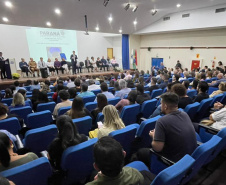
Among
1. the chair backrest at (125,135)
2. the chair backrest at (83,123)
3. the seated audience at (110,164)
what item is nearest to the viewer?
the seated audience at (110,164)

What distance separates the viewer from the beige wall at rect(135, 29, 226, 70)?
32.0ft

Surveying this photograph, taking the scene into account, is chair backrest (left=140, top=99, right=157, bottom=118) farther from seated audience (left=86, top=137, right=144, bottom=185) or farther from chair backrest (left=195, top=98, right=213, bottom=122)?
seated audience (left=86, top=137, right=144, bottom=185)

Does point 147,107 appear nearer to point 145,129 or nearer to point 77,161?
point 145,129

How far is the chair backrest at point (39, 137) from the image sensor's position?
1.85m

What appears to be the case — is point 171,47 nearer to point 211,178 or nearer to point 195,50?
point 195,50

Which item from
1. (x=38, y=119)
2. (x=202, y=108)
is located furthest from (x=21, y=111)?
(x=202, y=108)

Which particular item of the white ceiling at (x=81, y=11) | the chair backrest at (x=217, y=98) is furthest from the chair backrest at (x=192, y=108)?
the white ceiling at (x=81, y=11)

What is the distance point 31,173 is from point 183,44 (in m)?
12.6

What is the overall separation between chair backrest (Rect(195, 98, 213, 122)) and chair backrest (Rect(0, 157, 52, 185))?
2.70m

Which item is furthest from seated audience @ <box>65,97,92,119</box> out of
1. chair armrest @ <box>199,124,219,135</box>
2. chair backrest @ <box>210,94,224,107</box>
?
chair backrest @ <box>210,94,224,107</box>

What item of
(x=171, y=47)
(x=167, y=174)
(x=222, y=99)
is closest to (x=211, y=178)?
(x=167, y=174)

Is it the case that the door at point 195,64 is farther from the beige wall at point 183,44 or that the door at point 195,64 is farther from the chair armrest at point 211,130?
the chair armrest at point 211,130

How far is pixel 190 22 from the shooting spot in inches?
385

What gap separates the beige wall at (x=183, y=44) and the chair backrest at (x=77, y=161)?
11078 millimetres
